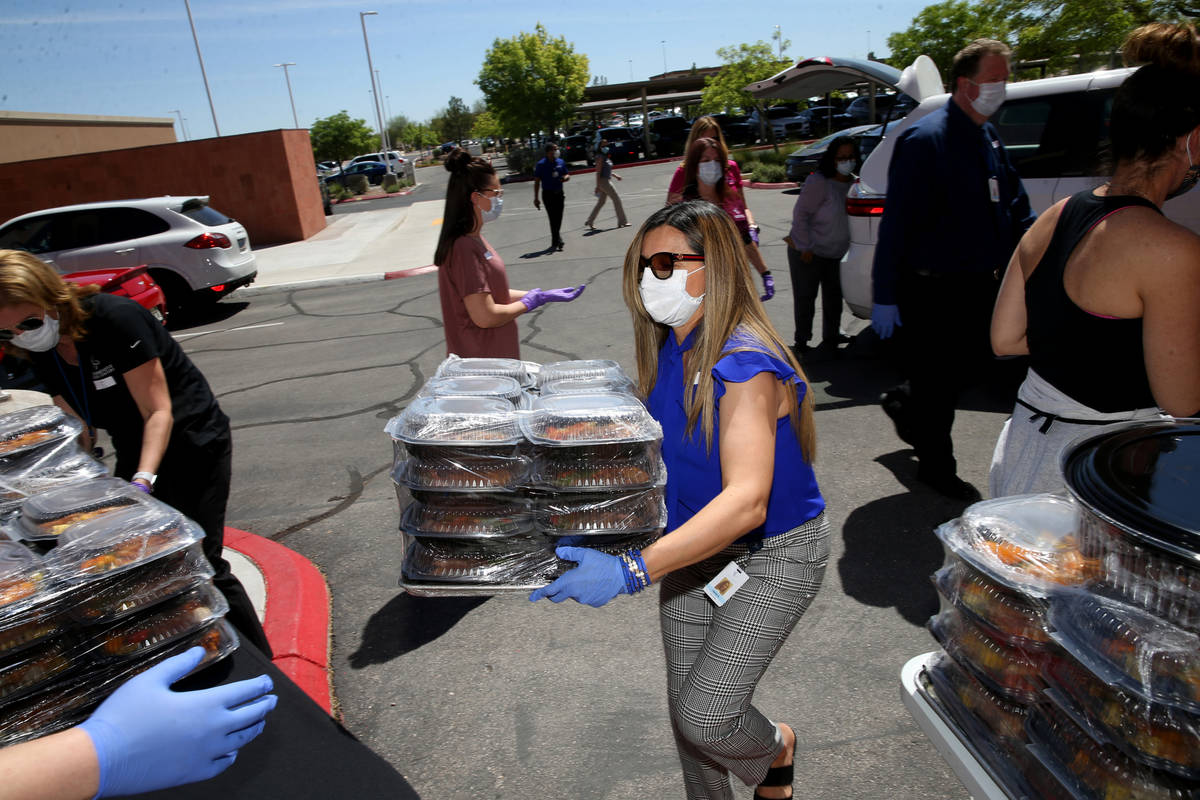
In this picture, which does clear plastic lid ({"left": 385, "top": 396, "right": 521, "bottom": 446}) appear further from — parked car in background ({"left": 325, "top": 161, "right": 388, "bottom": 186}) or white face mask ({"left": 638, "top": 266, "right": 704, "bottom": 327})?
parked car in background ({"left": 325, "top": 161, "right": 388, "bottom": 186})

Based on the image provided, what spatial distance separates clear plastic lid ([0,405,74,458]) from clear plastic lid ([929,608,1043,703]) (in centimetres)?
289

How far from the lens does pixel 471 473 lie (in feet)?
7.73

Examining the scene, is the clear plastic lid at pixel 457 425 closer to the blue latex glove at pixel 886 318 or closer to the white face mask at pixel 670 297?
the white face mask at pixel 670 297

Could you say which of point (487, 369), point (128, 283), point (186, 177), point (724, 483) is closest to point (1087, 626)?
point (724, 483)

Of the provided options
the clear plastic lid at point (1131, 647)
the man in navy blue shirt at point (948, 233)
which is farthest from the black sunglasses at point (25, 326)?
the man in navy blue shirt at point (948, 233)

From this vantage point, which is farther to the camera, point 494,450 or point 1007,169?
point 1007,169

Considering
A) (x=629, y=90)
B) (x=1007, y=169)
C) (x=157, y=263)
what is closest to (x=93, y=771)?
(x=1007, y=169)

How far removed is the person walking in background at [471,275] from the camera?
3.74 m

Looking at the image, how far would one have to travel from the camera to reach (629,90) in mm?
51625

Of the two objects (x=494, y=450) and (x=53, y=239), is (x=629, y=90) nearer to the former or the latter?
(x=53, y=239)

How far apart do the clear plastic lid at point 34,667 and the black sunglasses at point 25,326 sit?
1.51 meters

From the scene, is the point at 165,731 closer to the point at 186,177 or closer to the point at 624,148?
the point at 186,177

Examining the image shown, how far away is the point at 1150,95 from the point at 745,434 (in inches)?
55.3

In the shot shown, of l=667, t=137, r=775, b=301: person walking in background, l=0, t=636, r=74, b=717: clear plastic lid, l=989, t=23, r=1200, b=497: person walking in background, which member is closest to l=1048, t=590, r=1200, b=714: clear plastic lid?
l=989, t=23, r=1200, b=497: person walking in background
